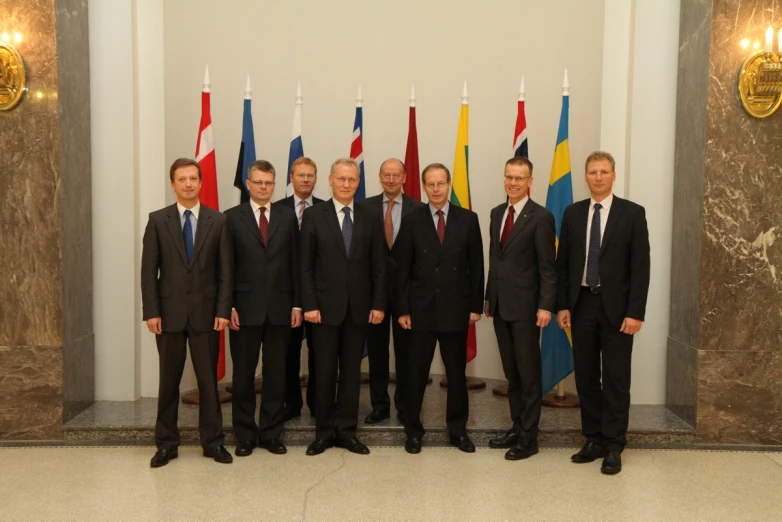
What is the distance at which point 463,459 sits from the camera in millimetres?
3941

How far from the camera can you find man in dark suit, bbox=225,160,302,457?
3.91 m

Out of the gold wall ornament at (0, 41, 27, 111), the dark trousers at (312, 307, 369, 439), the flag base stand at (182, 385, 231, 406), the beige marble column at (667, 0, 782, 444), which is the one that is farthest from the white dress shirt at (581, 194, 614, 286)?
the gold wall ornament at (0, 41, 27, 111)

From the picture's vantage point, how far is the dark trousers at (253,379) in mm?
3980

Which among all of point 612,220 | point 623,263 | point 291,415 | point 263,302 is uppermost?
point 612,220

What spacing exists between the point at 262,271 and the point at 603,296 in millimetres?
1835

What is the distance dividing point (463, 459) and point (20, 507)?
2194mm

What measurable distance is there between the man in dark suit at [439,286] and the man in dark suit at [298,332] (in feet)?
2.28

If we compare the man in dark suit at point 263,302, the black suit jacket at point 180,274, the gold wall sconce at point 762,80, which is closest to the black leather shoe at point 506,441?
the man in dark suit at point 263,302

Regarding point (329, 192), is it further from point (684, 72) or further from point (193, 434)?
point (684, 72)

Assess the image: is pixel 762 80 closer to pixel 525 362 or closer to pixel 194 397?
pixel 525 362

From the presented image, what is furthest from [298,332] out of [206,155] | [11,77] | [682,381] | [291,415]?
[682,381]

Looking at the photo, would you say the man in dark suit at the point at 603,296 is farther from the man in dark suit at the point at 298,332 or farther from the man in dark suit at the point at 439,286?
the man in dark suit at the point at 298,332

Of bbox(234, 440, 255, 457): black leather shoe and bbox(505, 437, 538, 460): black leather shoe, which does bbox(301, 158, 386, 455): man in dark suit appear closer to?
bbox(234, 440, 255, 457): black leather shoe

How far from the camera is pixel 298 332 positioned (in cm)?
452
